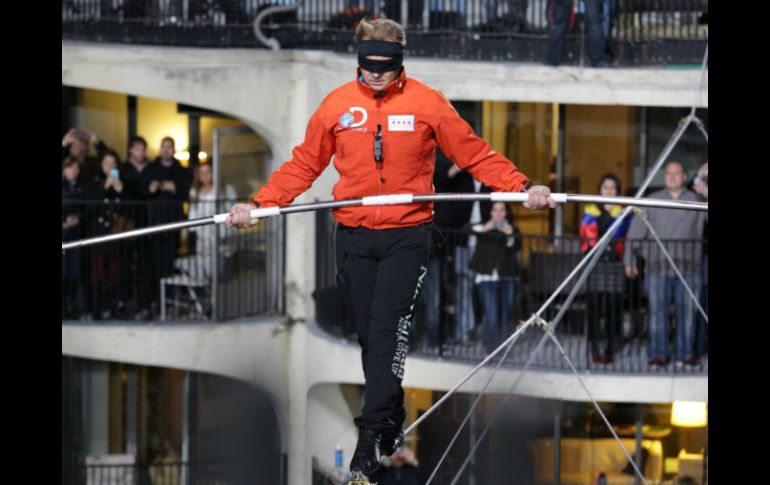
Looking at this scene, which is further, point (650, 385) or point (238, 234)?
point (238, 234)

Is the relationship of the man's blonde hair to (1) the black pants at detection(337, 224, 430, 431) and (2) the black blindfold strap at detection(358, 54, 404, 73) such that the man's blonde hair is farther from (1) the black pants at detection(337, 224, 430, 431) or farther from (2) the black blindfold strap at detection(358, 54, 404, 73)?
(1) the black pants at detection(337, 224, 430, 431)

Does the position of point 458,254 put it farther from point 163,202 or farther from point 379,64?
point 379,64

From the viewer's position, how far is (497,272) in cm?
1628

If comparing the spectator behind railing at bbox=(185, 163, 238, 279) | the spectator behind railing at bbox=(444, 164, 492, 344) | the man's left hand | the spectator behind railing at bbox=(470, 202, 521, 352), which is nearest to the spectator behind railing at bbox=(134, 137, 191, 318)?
the spectator behind railing at bbox=(185, 163, 238, 279)

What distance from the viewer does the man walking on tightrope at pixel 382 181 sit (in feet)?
28.0

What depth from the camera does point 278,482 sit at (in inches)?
752

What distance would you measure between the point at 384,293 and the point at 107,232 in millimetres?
9822

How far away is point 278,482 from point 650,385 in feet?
14.8

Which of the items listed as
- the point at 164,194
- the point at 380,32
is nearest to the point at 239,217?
the point at 380,32

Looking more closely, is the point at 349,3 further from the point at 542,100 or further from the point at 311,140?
the point at 311,140

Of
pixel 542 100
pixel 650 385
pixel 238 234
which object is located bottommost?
pixel 650 385

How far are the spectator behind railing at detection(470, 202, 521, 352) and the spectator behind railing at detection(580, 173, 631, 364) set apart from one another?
0.66 meters
